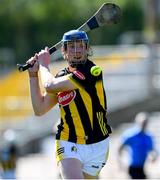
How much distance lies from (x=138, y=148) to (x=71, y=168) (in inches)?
344

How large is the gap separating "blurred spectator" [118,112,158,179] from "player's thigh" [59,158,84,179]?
8.41 m

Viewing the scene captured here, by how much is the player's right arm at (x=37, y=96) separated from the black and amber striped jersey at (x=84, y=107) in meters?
0.20

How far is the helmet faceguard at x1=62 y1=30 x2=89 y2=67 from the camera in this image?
24.0 ft

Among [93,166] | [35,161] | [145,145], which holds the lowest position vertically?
[35,161]

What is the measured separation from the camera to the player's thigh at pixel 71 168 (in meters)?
7.18

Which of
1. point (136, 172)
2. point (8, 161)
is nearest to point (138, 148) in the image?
point (136, 172)

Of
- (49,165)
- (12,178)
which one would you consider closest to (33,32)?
(49,165)

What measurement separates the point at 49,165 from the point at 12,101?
6.66m

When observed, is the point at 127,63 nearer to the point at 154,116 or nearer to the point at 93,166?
the point at 154,116

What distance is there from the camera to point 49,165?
70.5 ft

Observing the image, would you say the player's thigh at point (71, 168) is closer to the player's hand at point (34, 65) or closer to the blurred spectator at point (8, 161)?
the player's hand at point (34, 65)

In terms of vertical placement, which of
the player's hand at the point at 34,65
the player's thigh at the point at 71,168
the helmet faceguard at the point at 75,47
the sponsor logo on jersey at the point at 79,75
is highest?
the helmet faceguard at the point at 75,47

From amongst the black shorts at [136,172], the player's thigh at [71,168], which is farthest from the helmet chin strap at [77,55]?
the black shorts at [136,172]

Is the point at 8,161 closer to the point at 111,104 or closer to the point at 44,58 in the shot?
the point at 111,104
